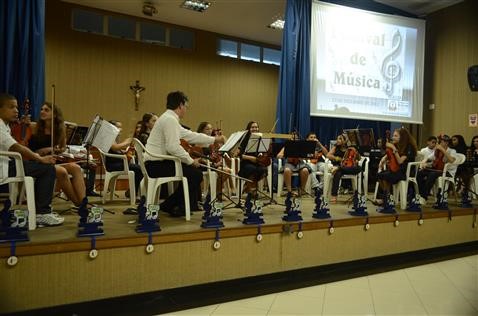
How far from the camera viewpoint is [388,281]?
297 centimetres

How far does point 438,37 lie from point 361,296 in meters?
6.68

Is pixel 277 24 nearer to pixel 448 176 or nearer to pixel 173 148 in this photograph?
pixel 448 176

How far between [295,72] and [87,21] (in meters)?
3.99

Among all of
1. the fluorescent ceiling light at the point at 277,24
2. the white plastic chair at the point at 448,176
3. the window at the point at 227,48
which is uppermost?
the fluorescent ceiling light at the point at 277,24

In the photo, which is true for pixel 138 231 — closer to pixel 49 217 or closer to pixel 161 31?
pixel 49 217

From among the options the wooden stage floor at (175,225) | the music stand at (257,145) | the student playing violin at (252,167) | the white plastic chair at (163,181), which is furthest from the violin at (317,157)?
the white plastic chair at (163,181)

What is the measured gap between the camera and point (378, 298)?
257cm

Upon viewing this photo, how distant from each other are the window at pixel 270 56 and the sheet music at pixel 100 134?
594 cm

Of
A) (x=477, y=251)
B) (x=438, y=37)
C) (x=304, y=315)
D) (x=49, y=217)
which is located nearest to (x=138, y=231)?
(x=49, y=217)

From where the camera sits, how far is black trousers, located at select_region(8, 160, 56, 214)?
2.56m

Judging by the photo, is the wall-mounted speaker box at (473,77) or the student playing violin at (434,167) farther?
the student playing violin at (434,167)

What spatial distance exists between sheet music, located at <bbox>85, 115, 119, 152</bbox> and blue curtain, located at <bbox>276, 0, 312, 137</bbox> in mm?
3210

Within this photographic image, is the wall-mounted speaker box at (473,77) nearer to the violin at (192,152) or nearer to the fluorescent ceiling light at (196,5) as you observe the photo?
the violin at (192,152)

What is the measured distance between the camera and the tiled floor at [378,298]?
7.63ft
